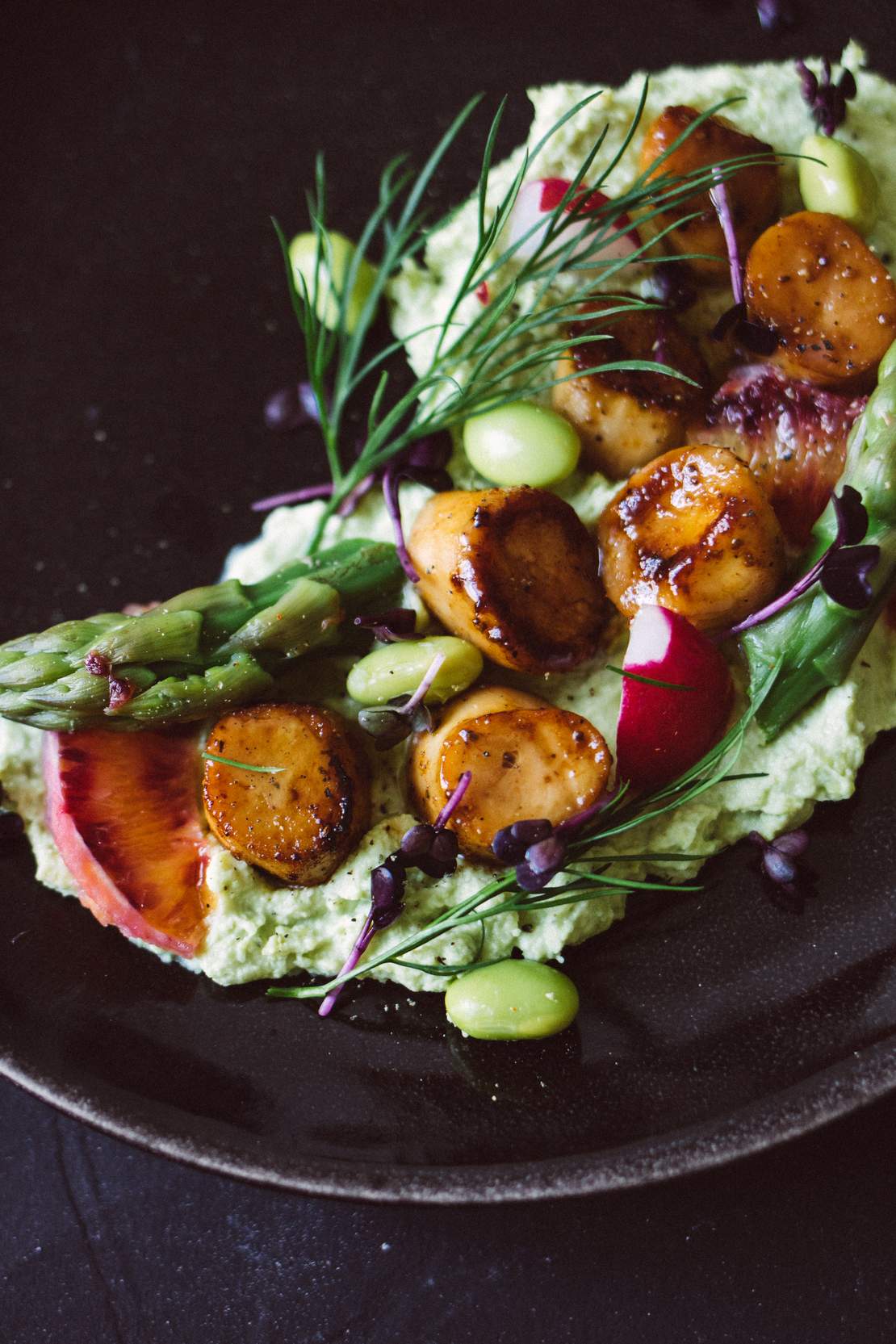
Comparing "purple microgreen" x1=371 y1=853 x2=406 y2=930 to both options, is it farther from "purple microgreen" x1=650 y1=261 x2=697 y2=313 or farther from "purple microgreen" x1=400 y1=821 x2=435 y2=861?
"purple microgreen" x1=650 y1=261 x2=697 y2=313

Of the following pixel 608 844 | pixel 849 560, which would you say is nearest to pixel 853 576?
pixel 849 560

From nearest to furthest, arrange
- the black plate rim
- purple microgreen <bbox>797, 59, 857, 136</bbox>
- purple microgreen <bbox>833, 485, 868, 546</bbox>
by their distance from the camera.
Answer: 1. the black plate rim
2. purple microgreen <bbox>833, 485, 868, 546</bbox>
3. purple microgreen <bbox>797, 59, 857, 136</bbox>

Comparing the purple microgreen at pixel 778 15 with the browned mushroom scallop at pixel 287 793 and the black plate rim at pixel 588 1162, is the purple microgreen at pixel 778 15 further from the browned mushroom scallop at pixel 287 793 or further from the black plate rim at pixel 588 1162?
the black plate rim at pixel 588 1162

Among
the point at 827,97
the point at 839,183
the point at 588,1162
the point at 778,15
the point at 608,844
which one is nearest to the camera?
the point at 588,1162

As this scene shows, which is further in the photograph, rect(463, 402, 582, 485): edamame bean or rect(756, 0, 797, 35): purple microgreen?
rect(756, 0, 797, 35): purple microgreen

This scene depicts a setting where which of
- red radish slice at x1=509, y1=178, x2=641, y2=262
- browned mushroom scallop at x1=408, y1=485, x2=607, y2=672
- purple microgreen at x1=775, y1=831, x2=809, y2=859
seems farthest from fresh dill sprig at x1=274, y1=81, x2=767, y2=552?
purple microgreen at x1=775, y1=831, x2=809, y2=859

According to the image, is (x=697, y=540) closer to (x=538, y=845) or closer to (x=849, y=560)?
(x=849, y=560)

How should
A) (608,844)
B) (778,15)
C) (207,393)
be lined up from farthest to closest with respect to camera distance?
(207,393), (778,15), (608,844)
